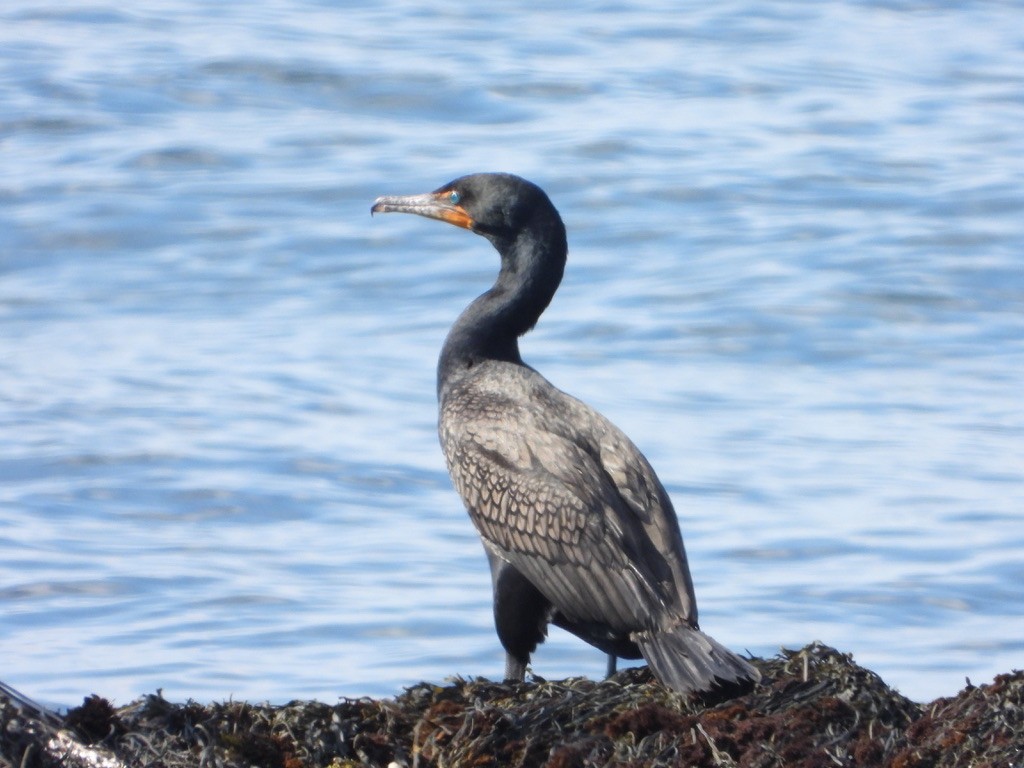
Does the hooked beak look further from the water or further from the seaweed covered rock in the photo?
→ the seaweed covered rock

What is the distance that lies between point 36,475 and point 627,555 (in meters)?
5.45

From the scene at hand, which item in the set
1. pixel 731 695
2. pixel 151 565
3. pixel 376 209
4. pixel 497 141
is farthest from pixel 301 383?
pixel 731 695

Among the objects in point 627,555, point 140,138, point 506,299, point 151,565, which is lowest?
point 151,565

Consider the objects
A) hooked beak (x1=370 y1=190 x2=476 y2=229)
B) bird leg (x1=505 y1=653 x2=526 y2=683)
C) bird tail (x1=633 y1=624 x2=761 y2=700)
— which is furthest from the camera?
hooked beak (x1=370 y1=190 x2=476 y2=229)

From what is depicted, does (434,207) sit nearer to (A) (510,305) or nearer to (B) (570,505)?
(A) (510,305)

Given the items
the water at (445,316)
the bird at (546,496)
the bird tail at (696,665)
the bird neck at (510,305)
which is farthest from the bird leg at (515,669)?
the water at (445,316)

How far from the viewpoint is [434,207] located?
731cm

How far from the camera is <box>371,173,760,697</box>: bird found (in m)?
5.86

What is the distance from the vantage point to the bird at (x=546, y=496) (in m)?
5.86

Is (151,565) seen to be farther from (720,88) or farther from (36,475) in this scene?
(720,88)

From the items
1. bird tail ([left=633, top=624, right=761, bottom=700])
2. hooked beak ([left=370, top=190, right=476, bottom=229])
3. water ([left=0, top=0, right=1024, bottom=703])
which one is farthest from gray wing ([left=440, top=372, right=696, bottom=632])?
water ([left=0, top=0, right=1024, bottom=703])

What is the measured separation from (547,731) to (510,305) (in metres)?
2.22

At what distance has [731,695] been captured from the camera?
5.44 metres

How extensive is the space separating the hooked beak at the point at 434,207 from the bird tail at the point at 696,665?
214 cm
